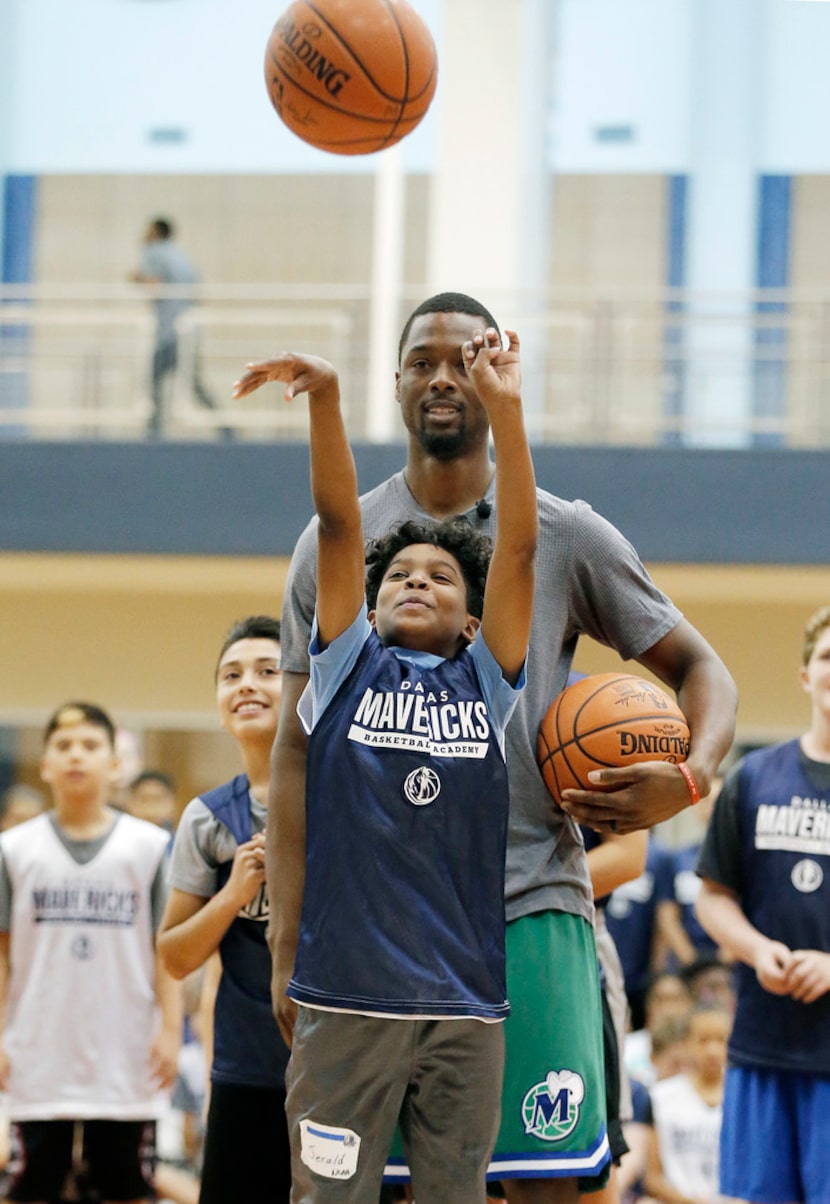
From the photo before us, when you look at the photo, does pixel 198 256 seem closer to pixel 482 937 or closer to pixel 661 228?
pixel 661 228

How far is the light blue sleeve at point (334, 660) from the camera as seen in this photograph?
9.02 feet

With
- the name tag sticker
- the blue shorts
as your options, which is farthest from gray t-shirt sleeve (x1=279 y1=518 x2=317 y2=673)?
the blue shorts

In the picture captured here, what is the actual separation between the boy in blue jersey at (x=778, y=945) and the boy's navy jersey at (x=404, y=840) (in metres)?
1.79

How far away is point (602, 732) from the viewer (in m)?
2.89

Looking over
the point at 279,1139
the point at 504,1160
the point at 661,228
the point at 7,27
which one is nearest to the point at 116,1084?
the point at 279,1139

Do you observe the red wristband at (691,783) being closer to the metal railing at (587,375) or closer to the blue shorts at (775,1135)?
the blue shorts at (775,1135)

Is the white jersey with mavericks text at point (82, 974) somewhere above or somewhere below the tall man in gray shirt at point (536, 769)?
below

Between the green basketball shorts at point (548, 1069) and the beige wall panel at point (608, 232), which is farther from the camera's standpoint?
the beige wall panel at point (608, 232)

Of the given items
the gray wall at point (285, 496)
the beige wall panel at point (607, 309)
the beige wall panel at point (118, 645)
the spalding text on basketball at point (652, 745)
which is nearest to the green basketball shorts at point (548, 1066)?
the spalding text on basketball at point (652, 745)

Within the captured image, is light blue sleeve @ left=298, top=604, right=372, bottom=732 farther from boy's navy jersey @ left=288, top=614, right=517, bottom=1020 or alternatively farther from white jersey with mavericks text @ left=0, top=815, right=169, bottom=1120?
white jersey with mavericks text @ left=0, top=815, right=169, bottom=1120

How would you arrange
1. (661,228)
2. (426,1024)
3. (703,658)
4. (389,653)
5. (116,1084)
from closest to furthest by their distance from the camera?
(426,1024) → (389,653) → (703,658) → (116,1084) → (661,228)

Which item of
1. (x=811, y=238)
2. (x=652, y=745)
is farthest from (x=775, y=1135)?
(x=811, y=238)

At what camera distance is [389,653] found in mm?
2812

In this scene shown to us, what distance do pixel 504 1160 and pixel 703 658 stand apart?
941mm
